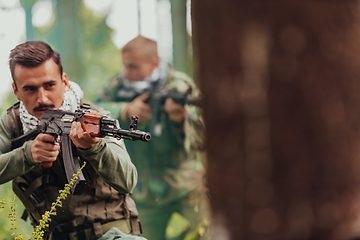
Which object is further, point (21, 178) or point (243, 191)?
point (21, 178)

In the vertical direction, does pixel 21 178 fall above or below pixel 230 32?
below

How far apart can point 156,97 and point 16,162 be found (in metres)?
Result: 0.56

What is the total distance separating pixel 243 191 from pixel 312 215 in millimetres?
28

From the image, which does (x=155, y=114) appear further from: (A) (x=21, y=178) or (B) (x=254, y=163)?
(B) (x=254, y=163)

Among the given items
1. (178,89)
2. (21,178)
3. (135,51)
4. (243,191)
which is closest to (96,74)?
(135,51)

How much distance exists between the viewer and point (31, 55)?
903 mm

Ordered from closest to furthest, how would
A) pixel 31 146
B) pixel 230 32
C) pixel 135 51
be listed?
pixel 230 32 → pixel 31 146 → pixel 135 51

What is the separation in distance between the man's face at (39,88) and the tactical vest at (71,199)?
51 mm

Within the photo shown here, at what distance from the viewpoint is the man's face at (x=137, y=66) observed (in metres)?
1.28

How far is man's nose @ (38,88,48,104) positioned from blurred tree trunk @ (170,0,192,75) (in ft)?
1.68

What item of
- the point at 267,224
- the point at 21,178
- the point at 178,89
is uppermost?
the point at 267,224

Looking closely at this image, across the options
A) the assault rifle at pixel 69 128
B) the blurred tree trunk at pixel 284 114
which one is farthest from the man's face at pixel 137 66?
the blurred tree trunk at pixel 284 114

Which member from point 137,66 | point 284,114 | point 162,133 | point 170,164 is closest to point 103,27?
point 137,66

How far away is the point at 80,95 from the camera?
95 cm
